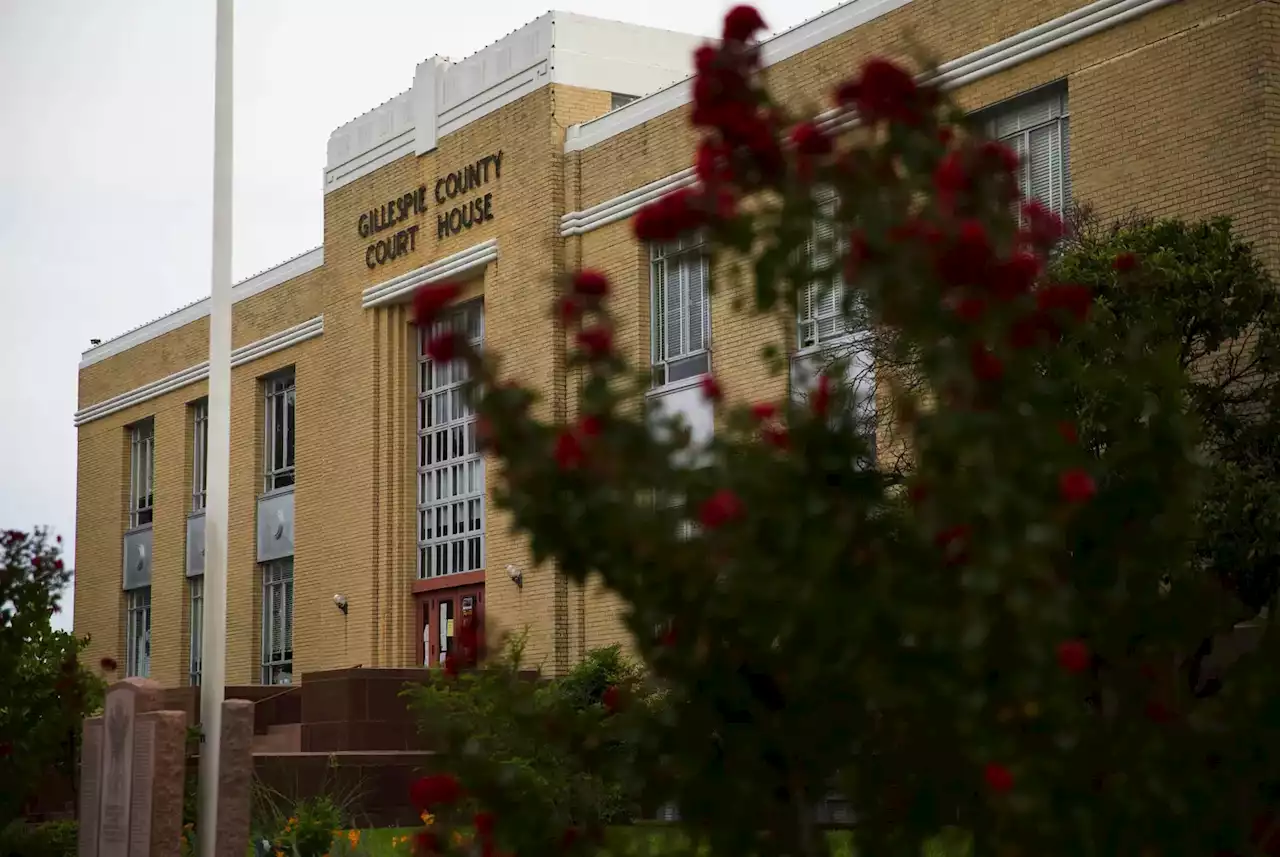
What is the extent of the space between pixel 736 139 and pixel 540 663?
2437cm

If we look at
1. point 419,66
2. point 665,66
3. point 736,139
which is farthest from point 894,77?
point 419,66

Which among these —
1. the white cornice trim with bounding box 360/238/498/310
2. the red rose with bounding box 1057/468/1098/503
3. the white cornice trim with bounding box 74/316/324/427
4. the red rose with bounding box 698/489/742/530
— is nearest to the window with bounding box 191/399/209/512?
the white cornice trim with bounding box 74/316/324/427

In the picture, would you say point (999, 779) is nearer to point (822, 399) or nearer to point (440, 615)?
point (822, 399)

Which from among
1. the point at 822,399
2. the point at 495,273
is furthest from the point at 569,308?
the point at 495,273

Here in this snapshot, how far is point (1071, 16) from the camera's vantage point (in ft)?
71.3

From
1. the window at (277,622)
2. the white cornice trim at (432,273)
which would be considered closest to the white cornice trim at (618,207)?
the white cornice trim at (432,273)

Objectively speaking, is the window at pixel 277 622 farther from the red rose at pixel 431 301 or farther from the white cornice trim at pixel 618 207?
the red rose at pixel 431 301

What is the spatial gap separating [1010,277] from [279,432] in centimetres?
3528

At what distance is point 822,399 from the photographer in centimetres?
454

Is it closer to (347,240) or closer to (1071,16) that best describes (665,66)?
(347,240)

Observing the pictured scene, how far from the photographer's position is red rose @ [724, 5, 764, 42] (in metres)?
4.43

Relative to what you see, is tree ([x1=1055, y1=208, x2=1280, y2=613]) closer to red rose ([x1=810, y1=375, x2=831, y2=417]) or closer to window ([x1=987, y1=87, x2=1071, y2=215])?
window ([x1=987, y1=87, x2=1071, y2=215])

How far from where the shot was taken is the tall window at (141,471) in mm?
43406

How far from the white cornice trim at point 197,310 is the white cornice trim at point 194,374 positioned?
107cm
